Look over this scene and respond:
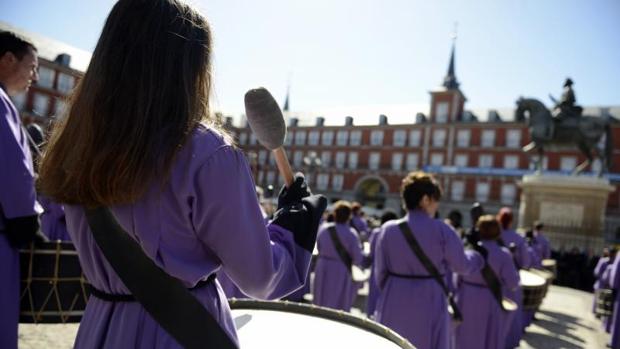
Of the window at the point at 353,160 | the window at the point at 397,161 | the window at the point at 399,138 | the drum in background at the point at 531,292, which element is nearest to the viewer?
the drum in background at the point at 531,292

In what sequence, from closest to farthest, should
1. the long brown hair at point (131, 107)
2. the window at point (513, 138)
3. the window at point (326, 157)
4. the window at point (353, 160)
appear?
the long brown hair at point (131, 107) → the window at point (513, 138) → the window at point (353, 160) → the window at point (326, 157)

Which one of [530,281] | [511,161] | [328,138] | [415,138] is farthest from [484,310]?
[328,138]

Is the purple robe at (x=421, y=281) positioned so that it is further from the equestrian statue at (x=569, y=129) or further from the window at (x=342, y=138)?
the window at (x=342, y=138)

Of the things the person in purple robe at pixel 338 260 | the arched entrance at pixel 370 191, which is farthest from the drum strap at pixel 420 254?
the arched entrance at pixel 370 191

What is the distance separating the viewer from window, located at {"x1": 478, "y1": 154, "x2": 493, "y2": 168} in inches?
1665

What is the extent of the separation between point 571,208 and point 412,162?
3302cm

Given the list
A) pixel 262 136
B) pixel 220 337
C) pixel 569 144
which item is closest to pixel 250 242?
pixel 220 337

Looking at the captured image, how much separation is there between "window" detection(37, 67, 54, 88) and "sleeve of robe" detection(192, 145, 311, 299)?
47.5 meters

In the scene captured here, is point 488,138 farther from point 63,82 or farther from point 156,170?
point 156,170

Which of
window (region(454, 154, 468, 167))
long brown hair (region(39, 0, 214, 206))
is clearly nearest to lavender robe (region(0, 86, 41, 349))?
long brown hair (region(39, 0, 214, 206))

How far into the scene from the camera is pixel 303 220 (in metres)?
1.31

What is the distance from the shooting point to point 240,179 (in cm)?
109

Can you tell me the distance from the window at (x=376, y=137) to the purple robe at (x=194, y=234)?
49.5 meters

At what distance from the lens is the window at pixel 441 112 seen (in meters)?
45.5
